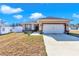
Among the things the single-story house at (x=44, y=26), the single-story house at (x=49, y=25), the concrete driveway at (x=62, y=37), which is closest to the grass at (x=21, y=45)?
the single-story house at (x=44, y=26)

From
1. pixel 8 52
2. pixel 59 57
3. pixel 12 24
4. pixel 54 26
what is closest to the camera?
pixel 59 57

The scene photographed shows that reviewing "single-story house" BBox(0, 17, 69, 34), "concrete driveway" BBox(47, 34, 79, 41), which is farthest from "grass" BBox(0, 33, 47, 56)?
"concrete driveway" BBox(47, 34, 79, 41)

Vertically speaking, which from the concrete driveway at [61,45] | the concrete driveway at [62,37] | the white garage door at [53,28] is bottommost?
the concrete driveway at [61,45]

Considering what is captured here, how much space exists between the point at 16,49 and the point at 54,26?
204 cm

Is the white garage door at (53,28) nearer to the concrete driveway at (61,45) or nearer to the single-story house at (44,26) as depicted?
the single-story house at (44,26)

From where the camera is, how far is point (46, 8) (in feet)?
25.0

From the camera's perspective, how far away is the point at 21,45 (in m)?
7.62

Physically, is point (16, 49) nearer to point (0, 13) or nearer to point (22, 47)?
point (22, 47)

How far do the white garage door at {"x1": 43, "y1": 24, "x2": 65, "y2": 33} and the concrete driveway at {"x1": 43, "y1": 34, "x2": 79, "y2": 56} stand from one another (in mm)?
194

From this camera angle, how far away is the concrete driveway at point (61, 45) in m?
7.14

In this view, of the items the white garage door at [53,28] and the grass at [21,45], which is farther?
the white garage door at [53,28]

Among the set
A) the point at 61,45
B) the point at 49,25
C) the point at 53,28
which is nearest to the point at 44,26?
the point at 49,25

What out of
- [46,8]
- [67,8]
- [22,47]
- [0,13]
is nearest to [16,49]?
[22,47]

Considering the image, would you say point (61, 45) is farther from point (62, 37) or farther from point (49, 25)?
point (49, 25)
